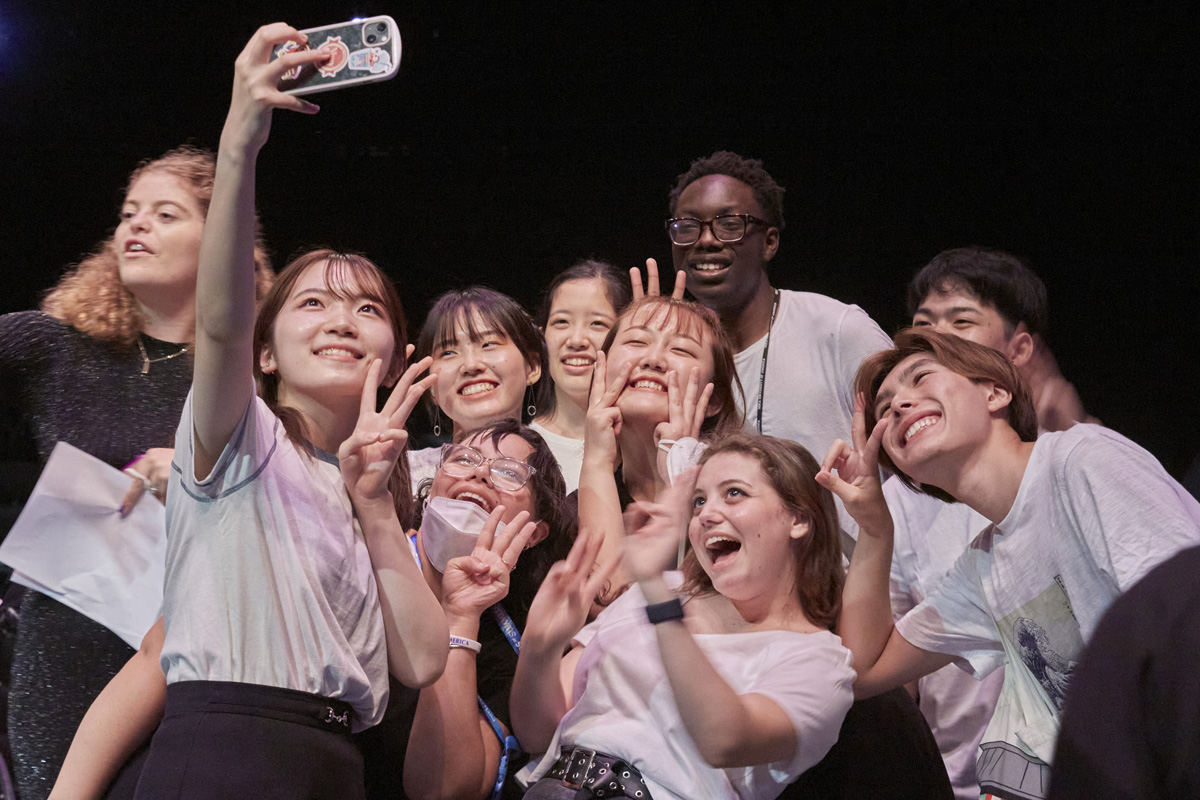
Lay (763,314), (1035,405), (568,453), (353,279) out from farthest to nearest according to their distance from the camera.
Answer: (763,314) → (568,453) → (1035,405) → (353,279)

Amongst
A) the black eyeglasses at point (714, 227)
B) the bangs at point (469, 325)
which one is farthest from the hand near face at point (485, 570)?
the black eyeglasses at point (714, 227)

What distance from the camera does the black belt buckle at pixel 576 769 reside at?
1835 mm

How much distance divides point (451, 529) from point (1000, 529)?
3.68ft

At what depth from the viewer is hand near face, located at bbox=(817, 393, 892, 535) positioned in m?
2.04

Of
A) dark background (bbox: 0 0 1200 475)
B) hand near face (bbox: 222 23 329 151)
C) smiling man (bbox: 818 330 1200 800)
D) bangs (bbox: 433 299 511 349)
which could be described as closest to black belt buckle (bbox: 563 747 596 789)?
smiling man (bbox: 818 330 1200 800)

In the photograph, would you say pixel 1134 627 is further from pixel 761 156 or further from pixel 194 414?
pixel 761 156

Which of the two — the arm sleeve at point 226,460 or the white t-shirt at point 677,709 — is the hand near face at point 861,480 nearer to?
the white t-shirt at point 677,709

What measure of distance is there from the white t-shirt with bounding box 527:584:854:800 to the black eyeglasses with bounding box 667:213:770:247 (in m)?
1.53

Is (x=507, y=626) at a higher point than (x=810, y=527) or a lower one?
lower

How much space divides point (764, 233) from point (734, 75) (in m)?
1.41

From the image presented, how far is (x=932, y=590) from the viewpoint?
2.51m

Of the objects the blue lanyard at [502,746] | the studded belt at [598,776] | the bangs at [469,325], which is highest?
the bangs at [469,325]

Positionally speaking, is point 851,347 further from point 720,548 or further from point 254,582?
point 254,582

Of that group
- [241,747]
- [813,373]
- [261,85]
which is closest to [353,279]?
[261,85]
